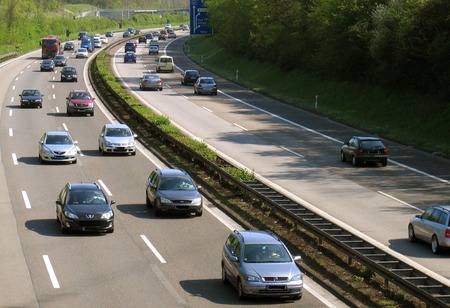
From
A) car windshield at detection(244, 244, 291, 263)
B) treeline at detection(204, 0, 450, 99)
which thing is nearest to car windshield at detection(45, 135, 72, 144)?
treeline at detection(204, 0, 450, 99)

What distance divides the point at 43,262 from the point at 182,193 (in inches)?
312

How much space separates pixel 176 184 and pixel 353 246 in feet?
29.2

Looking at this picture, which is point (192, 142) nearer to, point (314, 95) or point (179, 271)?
point (179, 271)

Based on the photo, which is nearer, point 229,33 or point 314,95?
point 314,95

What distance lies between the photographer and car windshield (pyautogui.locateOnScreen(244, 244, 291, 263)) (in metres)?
22.4

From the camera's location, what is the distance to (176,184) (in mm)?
33250

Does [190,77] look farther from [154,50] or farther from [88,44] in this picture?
[88,44]

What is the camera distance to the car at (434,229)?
27188 mm

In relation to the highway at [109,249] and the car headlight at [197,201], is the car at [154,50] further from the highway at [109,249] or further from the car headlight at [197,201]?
the car headlight at [197,201]

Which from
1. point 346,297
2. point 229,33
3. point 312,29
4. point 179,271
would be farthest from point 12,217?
point 229,33

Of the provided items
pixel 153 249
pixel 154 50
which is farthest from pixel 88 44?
pixel 153 249

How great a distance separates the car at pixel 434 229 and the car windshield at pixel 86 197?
936 centimetres

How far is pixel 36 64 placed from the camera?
115 m

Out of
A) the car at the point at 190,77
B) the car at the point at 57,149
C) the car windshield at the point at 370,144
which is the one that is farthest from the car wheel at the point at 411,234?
the car at the point at 190,77
